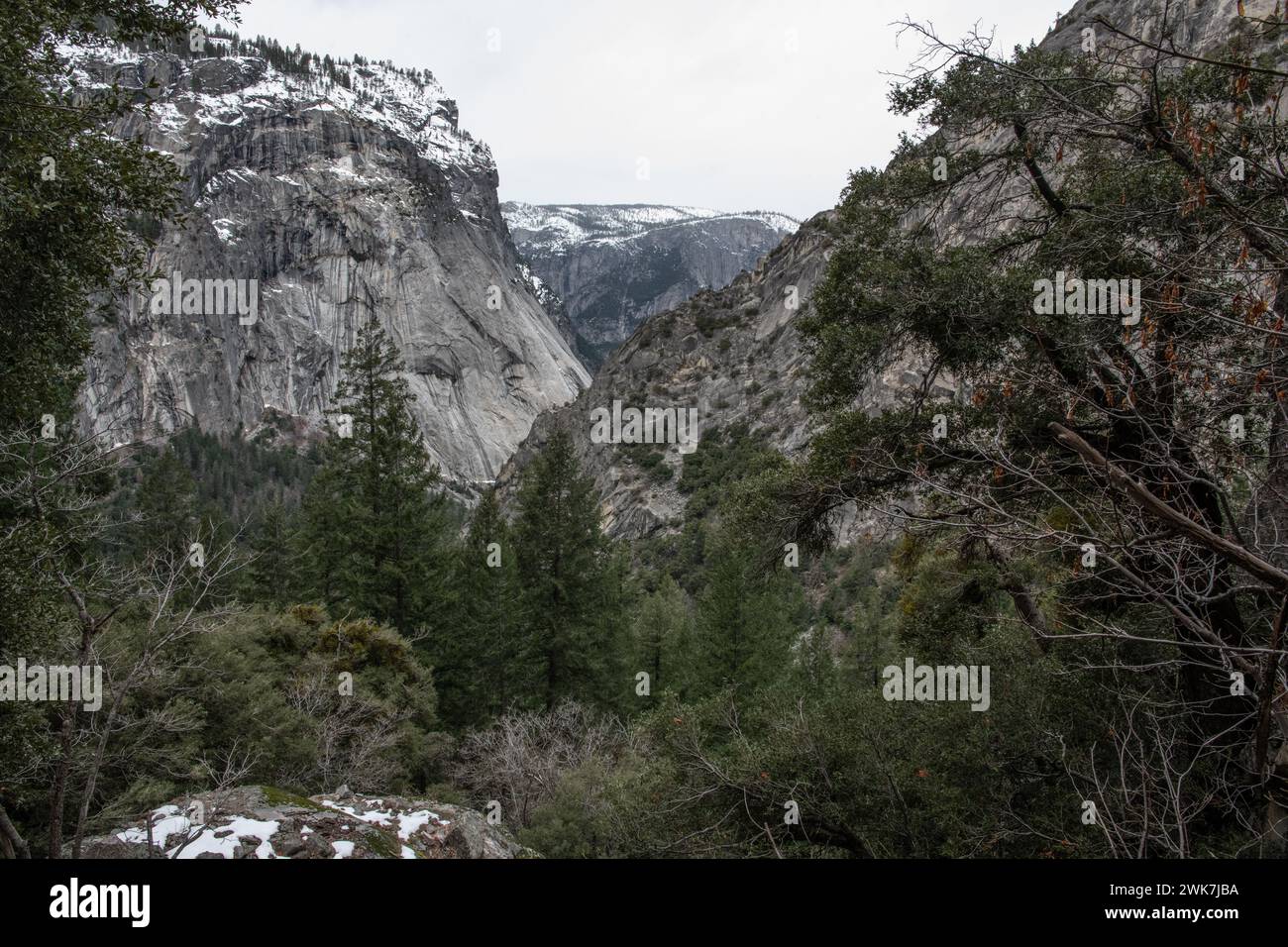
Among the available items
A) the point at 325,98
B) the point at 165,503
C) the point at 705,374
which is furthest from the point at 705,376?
the point at 325,98

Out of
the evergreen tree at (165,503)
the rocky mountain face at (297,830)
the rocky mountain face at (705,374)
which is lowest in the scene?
the rocky mountain face at (297,830)

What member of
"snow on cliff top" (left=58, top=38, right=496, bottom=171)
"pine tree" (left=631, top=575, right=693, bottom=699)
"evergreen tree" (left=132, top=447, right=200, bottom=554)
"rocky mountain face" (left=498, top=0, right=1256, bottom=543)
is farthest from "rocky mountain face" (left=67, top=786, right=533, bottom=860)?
"snow on cliff top" (left=58, top=38, right=496, bottom=171)

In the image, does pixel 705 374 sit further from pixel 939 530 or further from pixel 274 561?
pixel 939 530

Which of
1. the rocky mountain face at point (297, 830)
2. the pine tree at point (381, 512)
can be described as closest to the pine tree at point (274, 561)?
the pine tree at point (381, 512)

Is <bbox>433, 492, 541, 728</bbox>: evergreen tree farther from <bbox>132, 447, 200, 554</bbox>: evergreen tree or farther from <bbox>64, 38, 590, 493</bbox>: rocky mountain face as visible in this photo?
<bbox>64, 38, 590, 493</bbox>: rocky mountain face

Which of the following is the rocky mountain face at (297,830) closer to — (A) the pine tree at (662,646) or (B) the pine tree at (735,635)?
(B) the pine tree at (735,635)
